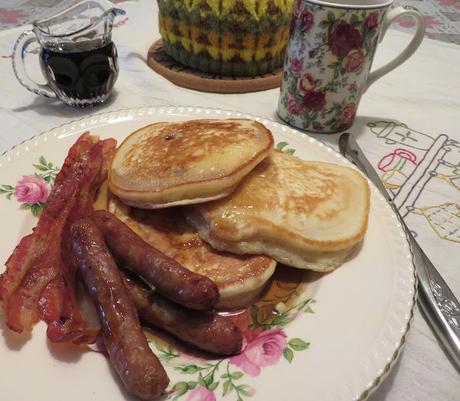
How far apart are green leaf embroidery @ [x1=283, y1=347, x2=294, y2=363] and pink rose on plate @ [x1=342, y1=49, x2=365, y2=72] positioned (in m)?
1.28

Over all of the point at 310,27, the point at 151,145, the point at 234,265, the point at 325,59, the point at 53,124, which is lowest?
the point at 53,124

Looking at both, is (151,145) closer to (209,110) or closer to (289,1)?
(209,110)

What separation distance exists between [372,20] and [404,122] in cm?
68

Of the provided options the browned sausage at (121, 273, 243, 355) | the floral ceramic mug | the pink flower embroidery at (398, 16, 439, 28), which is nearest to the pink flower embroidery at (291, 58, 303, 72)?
the floral ceramic mug

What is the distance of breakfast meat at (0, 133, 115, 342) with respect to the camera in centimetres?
102

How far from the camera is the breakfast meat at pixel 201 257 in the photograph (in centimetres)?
114

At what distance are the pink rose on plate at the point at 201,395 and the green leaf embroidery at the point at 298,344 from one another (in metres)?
0.22

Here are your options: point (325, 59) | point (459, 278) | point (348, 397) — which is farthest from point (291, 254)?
point (325, 59)

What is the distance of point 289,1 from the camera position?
2.15m

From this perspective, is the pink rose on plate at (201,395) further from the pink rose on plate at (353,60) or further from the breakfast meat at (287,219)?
the pink rose on plate at (353,60)

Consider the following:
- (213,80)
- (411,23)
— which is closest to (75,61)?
(213,80)

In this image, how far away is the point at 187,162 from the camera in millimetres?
1254

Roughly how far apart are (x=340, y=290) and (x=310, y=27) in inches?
45.0

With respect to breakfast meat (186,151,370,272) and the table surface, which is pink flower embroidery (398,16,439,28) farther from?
breakfast meat (186,151,370,272)
